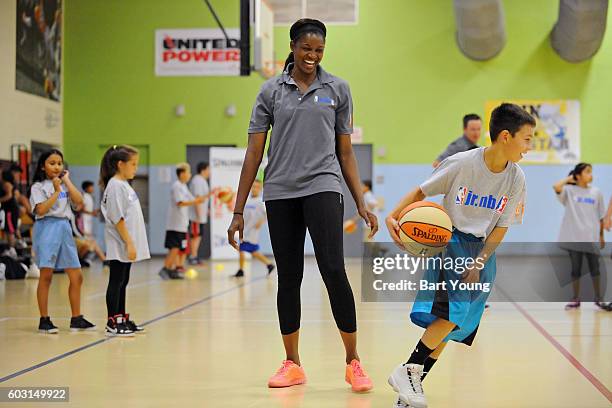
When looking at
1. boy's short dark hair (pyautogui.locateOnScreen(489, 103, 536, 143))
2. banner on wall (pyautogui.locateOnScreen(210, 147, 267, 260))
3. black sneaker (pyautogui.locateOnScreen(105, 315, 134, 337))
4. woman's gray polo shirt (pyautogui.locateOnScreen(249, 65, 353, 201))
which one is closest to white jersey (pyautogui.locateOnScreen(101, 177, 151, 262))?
black sneaker (pyautogui.locateOnScreen(105, 315, 134, 337))

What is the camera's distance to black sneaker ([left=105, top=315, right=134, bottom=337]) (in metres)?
6.23

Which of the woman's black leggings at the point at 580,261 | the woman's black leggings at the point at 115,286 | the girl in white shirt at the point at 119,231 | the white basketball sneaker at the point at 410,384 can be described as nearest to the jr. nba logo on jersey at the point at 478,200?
the white basketball sneaker at the point at 410,384

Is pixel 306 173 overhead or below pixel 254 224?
overhead

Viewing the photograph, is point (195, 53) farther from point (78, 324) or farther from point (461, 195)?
point (461, 195)

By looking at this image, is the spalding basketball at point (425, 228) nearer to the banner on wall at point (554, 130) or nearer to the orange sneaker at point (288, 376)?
the orange sneaker at point (288, 376)

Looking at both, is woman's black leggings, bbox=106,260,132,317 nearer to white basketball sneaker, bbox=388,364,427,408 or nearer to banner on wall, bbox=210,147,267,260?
white basketball sneaker, bbox=388,364,427,408

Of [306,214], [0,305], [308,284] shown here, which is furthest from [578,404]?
[308,284]

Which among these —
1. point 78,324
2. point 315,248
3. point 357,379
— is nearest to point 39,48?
point 78,324

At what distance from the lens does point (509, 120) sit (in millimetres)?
3748

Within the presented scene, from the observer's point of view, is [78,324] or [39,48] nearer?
[78,324]

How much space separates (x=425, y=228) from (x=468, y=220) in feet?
0.71

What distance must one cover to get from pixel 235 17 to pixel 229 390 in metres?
14.5

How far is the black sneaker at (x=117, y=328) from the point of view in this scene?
6.23 metres

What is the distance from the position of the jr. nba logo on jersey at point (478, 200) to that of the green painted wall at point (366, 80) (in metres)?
13.8
